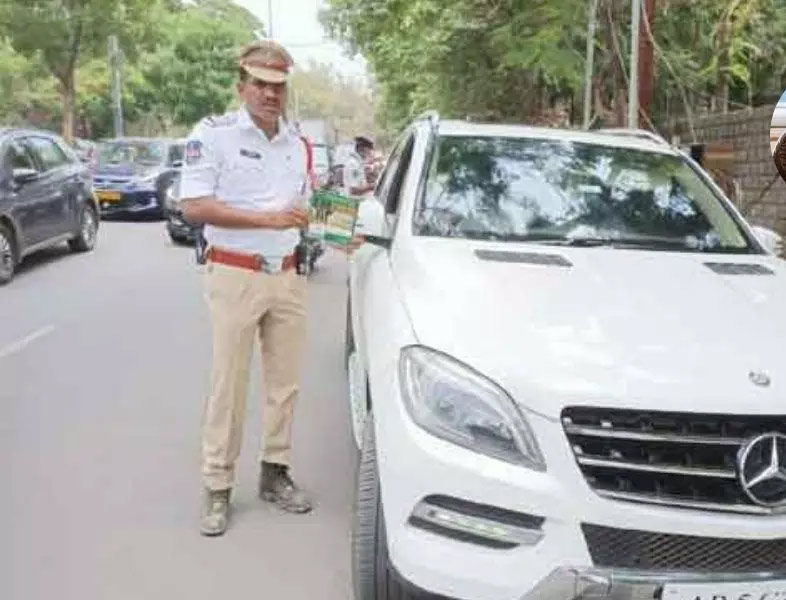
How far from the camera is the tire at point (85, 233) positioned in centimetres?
1275

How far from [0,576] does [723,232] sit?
10.4 feet

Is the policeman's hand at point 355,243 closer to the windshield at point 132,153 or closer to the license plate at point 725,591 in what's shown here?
the license plate at point 725,591

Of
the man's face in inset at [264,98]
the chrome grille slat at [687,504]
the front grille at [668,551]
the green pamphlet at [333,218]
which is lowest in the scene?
the front grille at [668,551]

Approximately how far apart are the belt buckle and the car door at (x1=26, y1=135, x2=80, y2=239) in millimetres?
7980

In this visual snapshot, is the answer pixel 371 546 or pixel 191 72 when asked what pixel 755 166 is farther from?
pixel 191 72

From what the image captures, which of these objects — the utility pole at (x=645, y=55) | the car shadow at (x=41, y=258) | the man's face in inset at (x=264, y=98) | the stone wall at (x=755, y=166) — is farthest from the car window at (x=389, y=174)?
the car shadow at (x=41, y=258)

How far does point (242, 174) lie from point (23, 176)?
7.59 meters

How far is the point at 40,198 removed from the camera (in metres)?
11.1

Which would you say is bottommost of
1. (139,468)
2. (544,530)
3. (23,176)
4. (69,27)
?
(139,468)

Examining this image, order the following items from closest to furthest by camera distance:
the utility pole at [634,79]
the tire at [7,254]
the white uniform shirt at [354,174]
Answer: the utility pole at [634,79] → the tire at [7,254] → the white uniform shirt at [354,174]

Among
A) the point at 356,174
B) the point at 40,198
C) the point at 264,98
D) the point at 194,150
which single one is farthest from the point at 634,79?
the point at 40,198

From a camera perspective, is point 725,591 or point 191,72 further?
point 191,72

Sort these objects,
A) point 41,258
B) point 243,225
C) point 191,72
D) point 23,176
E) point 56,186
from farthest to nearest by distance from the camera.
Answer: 1. point 191,72
2. point 41,258
3. point 56,186
4. point 23,176
5. point 243,225

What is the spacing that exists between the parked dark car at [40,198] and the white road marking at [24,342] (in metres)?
2.51
